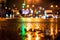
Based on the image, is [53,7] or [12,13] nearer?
[12,13]

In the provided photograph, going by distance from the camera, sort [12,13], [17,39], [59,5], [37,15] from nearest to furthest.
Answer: [17,39] → [12,13] → [37,15] → [59,5]

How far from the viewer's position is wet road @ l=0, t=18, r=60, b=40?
1840mm

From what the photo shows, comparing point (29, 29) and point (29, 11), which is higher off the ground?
point (29, 11)

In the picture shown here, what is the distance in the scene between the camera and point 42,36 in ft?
6.07

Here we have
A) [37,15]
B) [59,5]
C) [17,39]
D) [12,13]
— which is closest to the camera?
[17,39]

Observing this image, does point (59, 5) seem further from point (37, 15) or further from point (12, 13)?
point (12, 13)

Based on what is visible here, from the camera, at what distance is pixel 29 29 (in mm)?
2213

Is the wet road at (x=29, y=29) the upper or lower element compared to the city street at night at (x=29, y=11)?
lower

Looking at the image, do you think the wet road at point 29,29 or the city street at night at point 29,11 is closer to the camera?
the wet road at point 29,29

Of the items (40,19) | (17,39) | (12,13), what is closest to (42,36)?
(17,39)

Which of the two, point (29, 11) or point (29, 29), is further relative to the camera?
point (29, 11)

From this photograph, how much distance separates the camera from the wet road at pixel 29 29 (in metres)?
1.84

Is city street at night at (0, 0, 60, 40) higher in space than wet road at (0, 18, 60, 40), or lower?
higher

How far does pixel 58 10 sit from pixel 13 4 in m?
0.72
